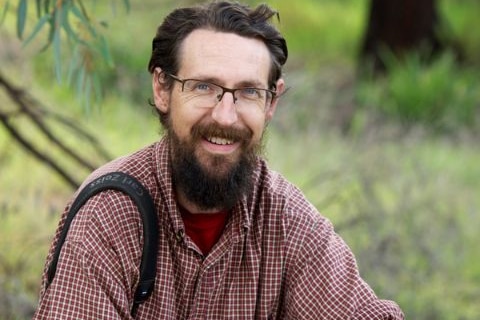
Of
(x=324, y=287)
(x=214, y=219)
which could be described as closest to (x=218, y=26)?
(x=214, y=219)

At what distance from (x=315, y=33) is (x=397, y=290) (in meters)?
7.57

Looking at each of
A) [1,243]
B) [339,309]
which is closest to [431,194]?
[1,243]

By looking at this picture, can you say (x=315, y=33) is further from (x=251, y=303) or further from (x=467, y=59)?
(x=251, y=303)

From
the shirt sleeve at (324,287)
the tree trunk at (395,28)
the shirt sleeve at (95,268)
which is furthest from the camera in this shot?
the tree trunk at (395,28)

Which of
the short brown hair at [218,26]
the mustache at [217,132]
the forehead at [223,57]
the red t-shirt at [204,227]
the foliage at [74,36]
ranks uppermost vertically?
the foliage at [74,36]

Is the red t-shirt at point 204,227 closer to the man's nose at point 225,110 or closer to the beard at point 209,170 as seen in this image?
the beard at point 209,170

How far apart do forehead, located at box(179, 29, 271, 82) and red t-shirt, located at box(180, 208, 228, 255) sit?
1.23 feet

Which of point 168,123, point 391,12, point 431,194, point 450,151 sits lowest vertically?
point 168,123

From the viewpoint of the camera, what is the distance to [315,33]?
13.4 metres

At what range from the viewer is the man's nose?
10.3ft

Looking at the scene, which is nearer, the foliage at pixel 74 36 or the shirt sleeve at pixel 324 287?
the shirt sleeve at pixel 324 287

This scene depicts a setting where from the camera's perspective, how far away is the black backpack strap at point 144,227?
314 cm

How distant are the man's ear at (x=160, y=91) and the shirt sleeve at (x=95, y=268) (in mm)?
342

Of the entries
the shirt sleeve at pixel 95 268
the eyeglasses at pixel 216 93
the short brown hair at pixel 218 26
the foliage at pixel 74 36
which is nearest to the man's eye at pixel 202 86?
the eyeglasses at pixel 216 93
